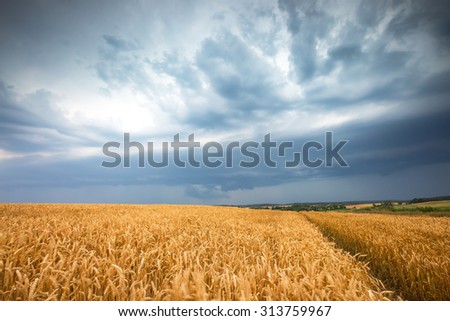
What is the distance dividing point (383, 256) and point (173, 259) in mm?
6787

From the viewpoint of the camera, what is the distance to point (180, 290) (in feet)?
8.13

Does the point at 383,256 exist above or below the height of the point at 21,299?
below
